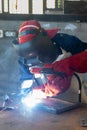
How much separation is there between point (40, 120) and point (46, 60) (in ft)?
1.74

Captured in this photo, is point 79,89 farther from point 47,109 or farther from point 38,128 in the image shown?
point 38,128

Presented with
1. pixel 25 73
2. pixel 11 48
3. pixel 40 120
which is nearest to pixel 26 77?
pixel 25 73

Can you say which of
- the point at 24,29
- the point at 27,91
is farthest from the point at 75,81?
the point at 24,29

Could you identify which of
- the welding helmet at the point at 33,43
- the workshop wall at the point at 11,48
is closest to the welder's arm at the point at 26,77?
the welding helmet at the point at 33,43

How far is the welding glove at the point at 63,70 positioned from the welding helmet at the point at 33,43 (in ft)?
0.32

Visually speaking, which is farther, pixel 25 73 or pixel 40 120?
pixel 25 73

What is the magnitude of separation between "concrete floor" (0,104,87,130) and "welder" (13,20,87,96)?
182 mm

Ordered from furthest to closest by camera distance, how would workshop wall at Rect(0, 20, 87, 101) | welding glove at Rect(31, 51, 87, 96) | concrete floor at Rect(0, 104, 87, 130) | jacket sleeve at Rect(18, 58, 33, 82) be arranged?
1. workshop wall at Rect(0, 20, 87, 101)
2. jacket sleeve at Rect(18, 58, 33, 82)
3. welding glove at Rect(31, 51, 87, 96)
4. concrete floor at Rect(0, 104, 87, 130)

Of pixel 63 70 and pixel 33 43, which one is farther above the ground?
pixel 33 43

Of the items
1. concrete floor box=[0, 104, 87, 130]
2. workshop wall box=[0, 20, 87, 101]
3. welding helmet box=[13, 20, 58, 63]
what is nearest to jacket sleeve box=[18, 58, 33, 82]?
welding helmet box=[13, 20, 58, 63]

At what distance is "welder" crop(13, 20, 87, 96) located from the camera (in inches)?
81.2

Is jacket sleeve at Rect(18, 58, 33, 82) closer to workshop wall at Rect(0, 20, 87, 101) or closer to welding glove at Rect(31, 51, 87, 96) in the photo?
welding glove at Rect(31, 51, 87, 96)

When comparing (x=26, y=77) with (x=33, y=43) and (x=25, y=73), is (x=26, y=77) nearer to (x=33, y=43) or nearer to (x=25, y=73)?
(x=25, y=73)

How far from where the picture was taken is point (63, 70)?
2.06 meters
